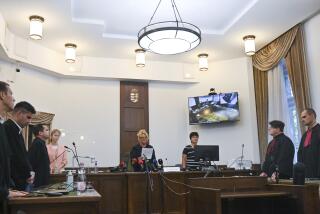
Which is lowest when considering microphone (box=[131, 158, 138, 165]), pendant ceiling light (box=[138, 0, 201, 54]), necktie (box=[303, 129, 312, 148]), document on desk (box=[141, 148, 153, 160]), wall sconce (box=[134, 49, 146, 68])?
microphone (box=[131, 158, 138, 165])

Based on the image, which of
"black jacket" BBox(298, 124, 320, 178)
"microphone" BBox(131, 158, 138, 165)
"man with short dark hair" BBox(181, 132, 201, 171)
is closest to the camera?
"black jacket" BBox(298, 124, 320, 178)

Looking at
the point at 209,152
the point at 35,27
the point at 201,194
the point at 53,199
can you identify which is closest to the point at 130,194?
the point at 209,152

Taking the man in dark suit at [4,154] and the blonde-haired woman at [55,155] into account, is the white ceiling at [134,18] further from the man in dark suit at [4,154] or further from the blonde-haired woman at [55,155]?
the man in dark suit at [4,154]

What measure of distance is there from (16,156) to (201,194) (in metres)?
2.24

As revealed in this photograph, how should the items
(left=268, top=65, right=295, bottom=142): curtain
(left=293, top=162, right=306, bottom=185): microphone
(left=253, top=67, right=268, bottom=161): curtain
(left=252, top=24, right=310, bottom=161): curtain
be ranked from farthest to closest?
(left=253, top=67, right=268, bottom=161): curtain
(left=268, top=65, right=295, bottom=142): curtain
(left=252, top=24, right=310, bottom=161): curtain
(left=293, top=162, right=306, bottom=185): microphone

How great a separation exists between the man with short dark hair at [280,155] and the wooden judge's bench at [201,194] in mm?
385

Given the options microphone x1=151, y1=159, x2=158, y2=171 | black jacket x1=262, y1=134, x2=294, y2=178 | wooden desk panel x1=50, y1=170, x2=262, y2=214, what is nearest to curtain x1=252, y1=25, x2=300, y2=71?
black jacket x1=262, y1=134, x2=294, y2=178

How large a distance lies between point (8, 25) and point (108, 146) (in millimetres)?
3199

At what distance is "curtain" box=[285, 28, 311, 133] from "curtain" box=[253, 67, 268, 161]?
0.95 meters

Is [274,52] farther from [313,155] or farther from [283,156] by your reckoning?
[313,155]

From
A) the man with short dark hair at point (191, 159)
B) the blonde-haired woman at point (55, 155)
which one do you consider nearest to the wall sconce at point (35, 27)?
the blonde-haired woman at point (55, 155)

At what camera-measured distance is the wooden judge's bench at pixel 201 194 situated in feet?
12.7

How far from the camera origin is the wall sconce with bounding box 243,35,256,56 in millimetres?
6389

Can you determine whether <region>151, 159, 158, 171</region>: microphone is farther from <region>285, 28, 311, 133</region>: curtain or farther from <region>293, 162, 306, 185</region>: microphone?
<region>285, 28, 311, 133</region>: curtain
